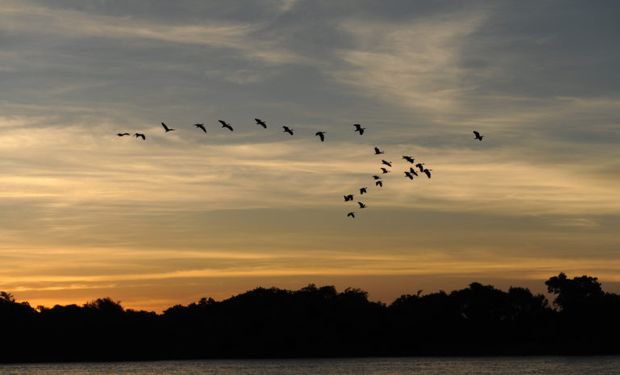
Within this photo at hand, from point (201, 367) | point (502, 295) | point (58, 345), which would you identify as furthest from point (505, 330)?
point (58, 345)

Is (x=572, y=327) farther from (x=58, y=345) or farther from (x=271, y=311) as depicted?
(x=58, y=345)

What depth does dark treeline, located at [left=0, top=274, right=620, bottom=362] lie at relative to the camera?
593 ft

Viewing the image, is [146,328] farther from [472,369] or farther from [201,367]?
[472,369]

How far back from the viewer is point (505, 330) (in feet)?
613

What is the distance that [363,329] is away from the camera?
18512 cm

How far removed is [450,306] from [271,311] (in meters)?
34.6

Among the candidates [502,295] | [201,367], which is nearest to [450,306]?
[502,295]

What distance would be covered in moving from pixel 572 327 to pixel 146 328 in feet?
268

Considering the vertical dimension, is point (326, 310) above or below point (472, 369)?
above

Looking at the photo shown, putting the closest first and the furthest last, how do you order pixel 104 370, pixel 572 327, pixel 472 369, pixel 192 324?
pixel 472 369
pixel 104 370
pixel 572 327
pixel 192 324

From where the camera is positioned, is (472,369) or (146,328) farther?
(146,328)

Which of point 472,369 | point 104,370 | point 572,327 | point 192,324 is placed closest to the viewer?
point 472,369

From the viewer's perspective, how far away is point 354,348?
185125 mm

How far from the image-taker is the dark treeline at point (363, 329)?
180750mm
